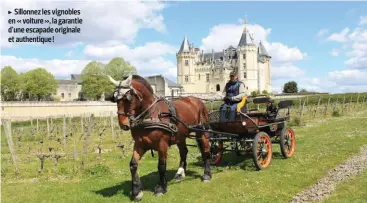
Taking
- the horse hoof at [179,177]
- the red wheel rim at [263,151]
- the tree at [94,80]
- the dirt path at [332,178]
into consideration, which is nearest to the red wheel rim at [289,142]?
the red wheel rim at [263,151]

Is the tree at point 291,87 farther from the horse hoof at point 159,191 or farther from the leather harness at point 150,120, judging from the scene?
the horse hoof at point 159,191

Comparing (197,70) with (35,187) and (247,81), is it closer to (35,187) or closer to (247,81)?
(247,81)

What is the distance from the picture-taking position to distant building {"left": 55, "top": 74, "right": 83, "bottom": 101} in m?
81.9

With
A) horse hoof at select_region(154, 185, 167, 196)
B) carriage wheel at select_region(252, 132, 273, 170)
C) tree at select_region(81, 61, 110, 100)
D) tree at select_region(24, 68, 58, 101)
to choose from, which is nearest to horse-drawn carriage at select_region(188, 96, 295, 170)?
carriage wheel at select_region(252, 132, 273, 170)

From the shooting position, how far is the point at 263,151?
871cm

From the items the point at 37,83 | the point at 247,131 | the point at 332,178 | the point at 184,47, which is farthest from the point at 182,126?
the point at 184,47

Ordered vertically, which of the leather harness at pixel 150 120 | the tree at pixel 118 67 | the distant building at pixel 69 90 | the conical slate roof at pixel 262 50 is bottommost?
the leather harness at pixel 150 120

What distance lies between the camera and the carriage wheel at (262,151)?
8453mm

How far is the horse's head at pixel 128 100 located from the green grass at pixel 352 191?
3.96 metres

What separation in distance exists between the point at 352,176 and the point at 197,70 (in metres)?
97.2

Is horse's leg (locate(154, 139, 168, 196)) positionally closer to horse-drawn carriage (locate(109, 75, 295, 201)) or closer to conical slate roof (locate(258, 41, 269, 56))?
horse-drawn carriage (locate(109, 75, 295, 201))

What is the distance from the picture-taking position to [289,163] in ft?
30.1

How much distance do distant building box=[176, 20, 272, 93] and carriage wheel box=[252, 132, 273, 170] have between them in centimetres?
8778

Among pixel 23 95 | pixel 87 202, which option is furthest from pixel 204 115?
Result: pixel 23 95
